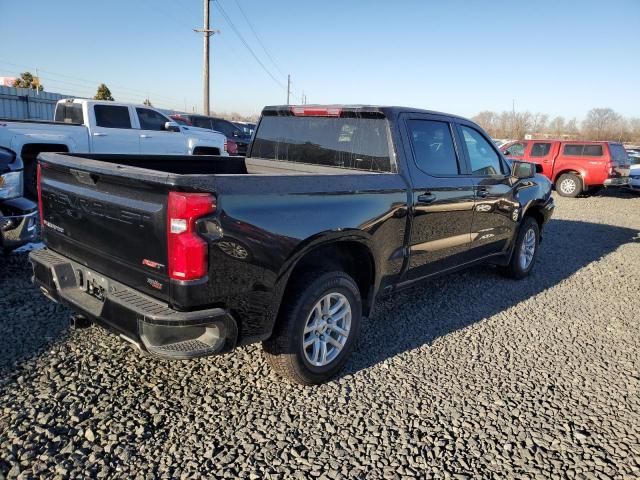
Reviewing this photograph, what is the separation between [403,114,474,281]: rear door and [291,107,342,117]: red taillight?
1.85 feet

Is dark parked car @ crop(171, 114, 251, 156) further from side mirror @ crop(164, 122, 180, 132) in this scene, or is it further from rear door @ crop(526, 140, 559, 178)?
rear door @ crop(526, 140, 559, 178)

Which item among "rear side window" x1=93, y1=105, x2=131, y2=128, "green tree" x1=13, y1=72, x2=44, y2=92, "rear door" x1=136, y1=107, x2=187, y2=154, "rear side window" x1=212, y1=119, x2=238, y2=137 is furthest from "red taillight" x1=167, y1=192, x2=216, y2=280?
"green tree" x1=13, y1=72, x2=44, y2=92

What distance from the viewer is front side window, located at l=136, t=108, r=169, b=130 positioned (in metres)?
10.4

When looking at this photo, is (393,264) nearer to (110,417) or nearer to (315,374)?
(315,374)

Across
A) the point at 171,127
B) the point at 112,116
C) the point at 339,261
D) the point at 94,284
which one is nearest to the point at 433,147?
the point at 339,261

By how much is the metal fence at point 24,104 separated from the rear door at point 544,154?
19.2 meters

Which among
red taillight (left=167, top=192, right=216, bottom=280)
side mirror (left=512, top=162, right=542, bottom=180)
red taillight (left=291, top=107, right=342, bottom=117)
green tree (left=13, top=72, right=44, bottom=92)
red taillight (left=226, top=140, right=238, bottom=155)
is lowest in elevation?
red taillight (left=226, top=140, right=238, bottom=155)

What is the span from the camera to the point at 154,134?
10453 millimetres

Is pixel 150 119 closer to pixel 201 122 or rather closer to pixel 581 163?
pixel 201 122

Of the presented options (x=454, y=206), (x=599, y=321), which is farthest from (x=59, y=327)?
(x=599, y=321)

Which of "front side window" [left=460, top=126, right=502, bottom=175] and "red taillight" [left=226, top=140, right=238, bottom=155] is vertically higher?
"front side window" [left=460, top=126, right=502, bottom=175]

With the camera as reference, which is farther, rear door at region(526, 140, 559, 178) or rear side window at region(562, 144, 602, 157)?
rear door at region(526, 140, 559, 178)

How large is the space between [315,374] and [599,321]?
10.5 ft

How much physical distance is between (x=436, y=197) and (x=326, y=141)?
102 cm
